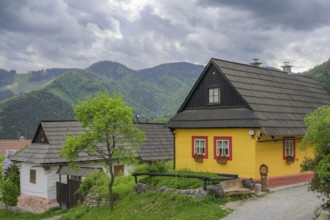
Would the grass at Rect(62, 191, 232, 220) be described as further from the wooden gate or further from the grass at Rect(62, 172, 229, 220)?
the wooden gate

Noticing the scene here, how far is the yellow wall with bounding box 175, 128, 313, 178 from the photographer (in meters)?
17.2

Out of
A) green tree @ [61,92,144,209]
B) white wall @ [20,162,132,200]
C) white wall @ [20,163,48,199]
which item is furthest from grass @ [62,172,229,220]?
white wall @ [20,163,48,199]

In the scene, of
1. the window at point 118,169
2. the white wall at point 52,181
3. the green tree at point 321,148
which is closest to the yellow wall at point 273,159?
the green tree at point 321,148

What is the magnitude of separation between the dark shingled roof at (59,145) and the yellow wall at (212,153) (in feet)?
9.19

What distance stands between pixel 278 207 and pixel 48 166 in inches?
536

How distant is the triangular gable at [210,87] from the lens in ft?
61.5

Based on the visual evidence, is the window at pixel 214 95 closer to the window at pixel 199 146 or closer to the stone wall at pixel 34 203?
the window at pixel 199 146

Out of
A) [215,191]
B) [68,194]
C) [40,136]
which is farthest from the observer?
[40,136]

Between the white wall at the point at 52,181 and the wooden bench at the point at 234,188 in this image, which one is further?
the white wall at the point at 52,181

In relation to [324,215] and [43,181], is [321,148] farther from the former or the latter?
[43,181]

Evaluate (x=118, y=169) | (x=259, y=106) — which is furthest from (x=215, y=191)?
(x=118, y=169)

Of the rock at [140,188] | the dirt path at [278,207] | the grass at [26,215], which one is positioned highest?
the rock at [140,188]

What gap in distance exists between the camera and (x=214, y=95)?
65.0 feet

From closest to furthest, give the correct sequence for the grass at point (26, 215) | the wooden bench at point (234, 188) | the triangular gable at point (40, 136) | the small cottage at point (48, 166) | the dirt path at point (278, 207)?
the dirt path at point (278, 207) < the wooden bench at point (234, 188) < the grass at point (26, 215) < the small cottage at point (48, 166) < the triangular gable at point (40, 136)
